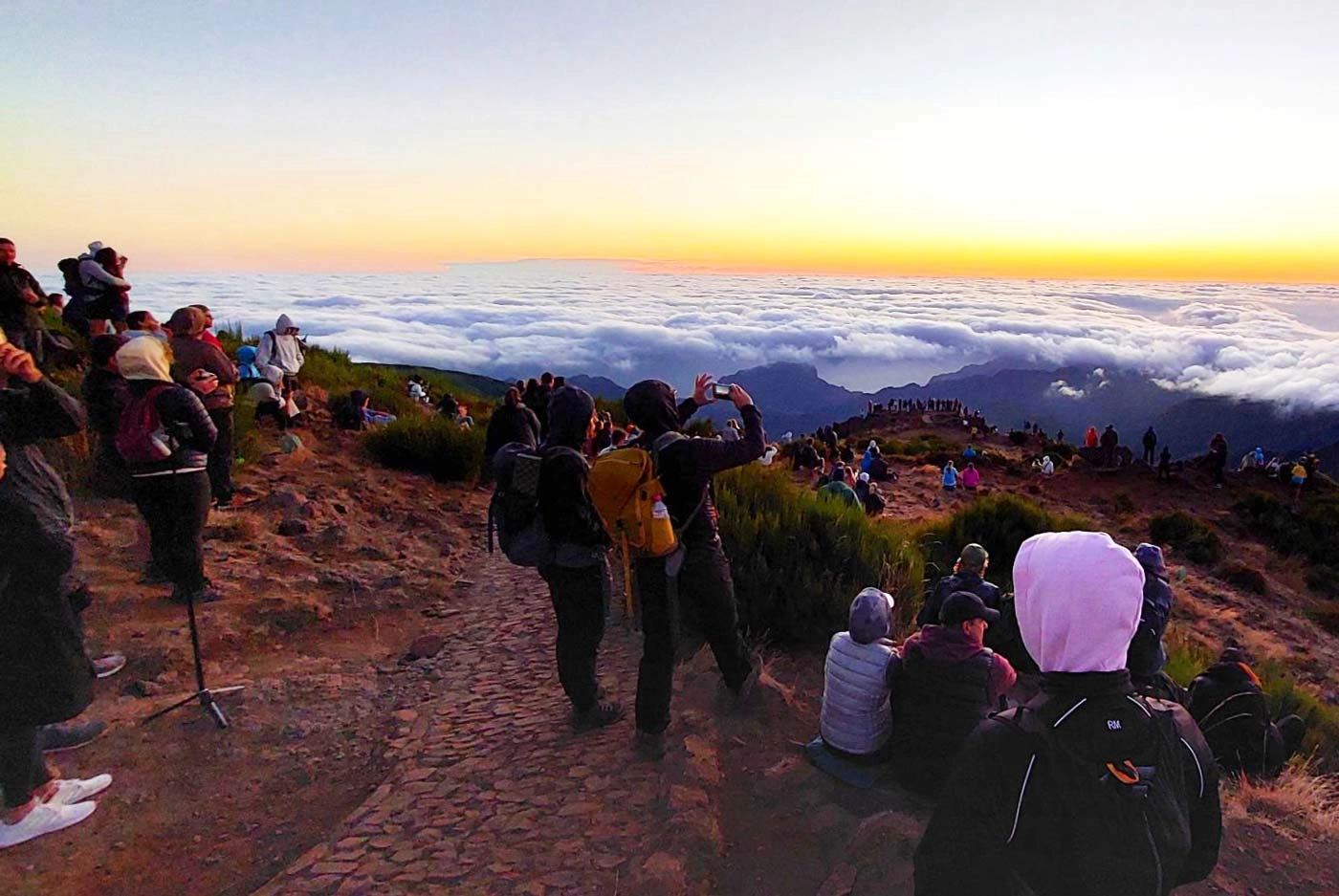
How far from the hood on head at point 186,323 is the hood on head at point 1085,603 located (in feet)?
17.0

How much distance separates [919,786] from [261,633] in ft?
12.9

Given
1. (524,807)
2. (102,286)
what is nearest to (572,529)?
(524,807)

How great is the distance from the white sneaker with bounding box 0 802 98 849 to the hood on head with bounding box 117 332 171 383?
1.86 metres

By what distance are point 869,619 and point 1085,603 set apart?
174 centimetres

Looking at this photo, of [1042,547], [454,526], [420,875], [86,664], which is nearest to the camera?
[1042,547]

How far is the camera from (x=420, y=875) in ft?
8.80

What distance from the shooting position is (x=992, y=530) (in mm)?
9062

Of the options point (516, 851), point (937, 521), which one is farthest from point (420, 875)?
point (937, 521)

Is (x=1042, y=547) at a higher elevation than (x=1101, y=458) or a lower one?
higher

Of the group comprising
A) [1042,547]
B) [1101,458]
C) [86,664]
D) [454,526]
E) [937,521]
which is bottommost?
[1101,458]

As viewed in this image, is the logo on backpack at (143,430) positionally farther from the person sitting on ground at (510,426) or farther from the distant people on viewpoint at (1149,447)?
the distant people on viewpoint at (1149,447)

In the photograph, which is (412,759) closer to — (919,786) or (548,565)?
(548,565)

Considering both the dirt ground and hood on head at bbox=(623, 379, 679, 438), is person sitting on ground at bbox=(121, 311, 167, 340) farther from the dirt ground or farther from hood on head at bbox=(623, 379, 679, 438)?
hood on head at bbox=(623, 379, 679, 438)

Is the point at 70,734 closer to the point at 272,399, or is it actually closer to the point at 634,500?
the point at 634,500
